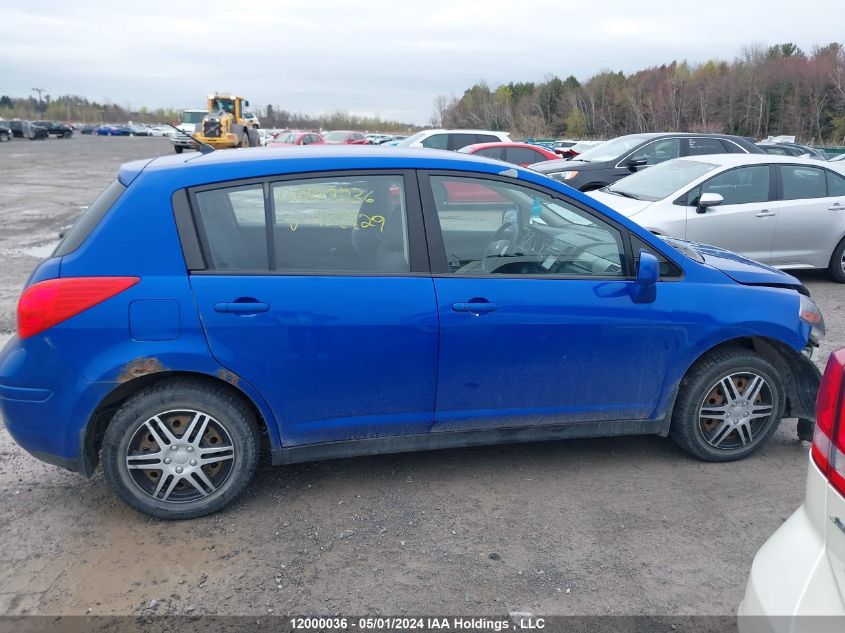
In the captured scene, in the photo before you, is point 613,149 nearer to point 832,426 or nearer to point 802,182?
point 802,182

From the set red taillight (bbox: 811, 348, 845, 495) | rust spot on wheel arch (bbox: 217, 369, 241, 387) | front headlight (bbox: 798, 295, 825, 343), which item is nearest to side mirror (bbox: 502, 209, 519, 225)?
rust spot on wheel arch (bbox: 217, 369, 241, 387)

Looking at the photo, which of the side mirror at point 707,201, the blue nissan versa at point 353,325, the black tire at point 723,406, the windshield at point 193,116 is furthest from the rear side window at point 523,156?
the windshield at point 193,116

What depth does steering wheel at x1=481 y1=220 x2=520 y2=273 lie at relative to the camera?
3492mm

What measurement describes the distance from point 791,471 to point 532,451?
1.45 m

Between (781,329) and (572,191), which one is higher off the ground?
(572,191)

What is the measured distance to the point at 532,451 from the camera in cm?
407

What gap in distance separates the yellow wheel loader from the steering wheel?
29.2 metres

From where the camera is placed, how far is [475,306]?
3.32 meters

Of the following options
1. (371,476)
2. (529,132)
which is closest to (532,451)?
(371,476)

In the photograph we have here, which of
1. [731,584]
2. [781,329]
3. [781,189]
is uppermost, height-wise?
[781,189]

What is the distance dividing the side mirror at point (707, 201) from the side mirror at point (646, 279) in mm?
4523

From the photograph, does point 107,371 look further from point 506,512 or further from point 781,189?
point 781,189

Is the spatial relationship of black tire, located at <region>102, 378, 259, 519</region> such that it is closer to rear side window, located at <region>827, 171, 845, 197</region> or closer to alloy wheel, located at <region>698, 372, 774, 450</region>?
alloy wheel, located at <region>698, 372, 774, 450</region>

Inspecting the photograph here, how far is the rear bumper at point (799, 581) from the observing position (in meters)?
1.66
